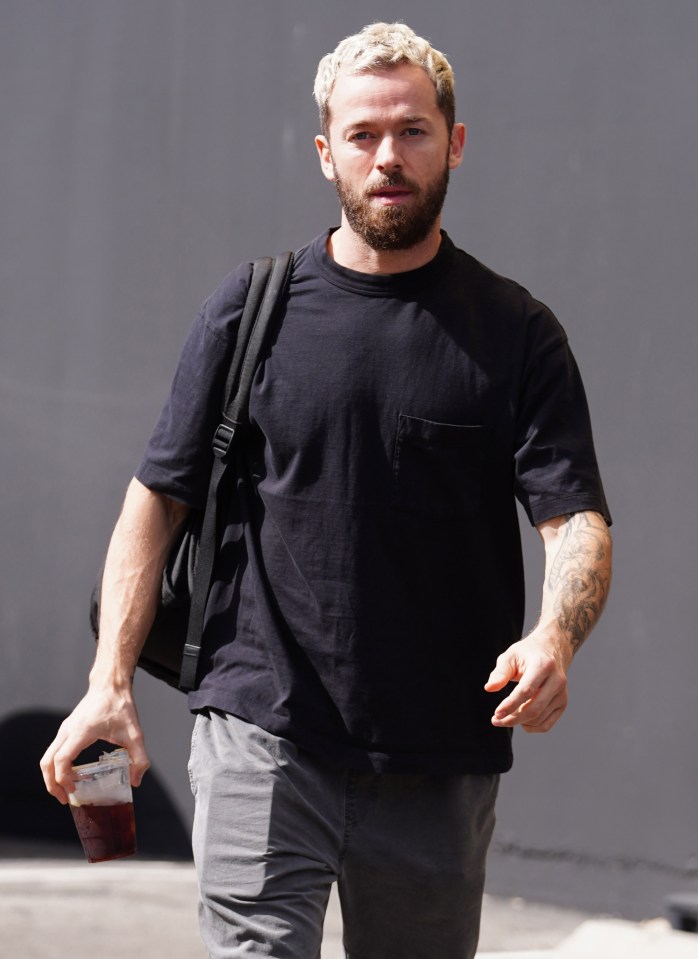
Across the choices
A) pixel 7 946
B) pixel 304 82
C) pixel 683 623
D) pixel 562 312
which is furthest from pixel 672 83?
pixel 7 946

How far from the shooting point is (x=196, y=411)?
2.71m

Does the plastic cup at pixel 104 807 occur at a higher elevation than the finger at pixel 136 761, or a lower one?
lower

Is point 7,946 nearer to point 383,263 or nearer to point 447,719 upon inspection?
point 447,719

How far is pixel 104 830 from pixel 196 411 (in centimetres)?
81

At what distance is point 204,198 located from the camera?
5.37 m

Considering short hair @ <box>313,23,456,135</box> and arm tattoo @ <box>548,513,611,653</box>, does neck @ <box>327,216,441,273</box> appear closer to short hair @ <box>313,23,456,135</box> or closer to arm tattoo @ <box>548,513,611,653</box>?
short hair @ <box>313,23,456,135</box>

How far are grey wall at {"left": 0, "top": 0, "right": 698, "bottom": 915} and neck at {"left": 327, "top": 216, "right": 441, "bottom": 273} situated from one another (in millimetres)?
2098

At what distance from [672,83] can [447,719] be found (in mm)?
2815

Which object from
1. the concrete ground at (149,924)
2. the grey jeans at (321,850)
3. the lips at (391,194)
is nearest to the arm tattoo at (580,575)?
the grey jeans at (321,850)

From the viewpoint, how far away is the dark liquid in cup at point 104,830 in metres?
2.54

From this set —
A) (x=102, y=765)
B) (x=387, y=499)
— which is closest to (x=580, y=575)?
(x=387, y=499)

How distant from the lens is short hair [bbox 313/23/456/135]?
2721mm

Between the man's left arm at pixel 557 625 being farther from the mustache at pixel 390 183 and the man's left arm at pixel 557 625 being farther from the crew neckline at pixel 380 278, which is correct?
the mustache at pixel 390 183

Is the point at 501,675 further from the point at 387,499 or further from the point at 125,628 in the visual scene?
the point at 125,628
